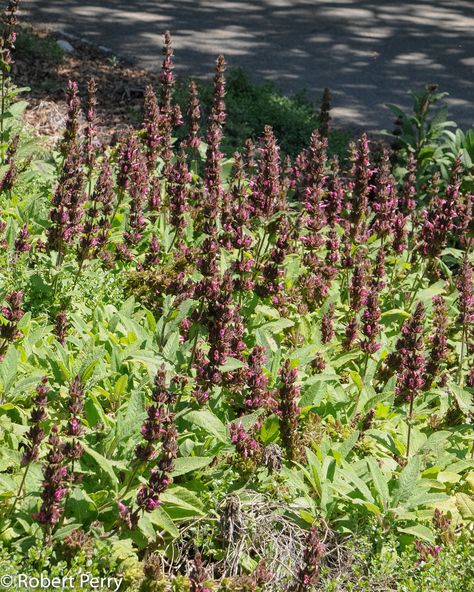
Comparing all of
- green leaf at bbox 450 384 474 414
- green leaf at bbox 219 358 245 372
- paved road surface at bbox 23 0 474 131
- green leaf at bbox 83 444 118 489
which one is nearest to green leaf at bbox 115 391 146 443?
green leaf at bbox 83 444 118 489

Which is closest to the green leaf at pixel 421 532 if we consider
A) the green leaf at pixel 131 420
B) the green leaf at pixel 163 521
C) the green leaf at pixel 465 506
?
the green leaf at pixel 465 506

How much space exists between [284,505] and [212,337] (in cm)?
93

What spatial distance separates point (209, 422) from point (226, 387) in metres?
0.42

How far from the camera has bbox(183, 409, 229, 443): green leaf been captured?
5.06 meters

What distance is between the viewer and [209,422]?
5090 millimetres

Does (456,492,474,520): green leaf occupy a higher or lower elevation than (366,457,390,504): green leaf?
lower

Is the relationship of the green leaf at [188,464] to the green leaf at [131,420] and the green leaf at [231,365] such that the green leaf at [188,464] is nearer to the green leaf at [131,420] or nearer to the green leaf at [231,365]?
the green leaf at [131,420]

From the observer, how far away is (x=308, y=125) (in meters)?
10.7

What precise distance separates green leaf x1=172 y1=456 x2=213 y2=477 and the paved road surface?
294 inches

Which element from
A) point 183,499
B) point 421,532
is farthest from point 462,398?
point 183,499

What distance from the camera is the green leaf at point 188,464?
4.80 metres

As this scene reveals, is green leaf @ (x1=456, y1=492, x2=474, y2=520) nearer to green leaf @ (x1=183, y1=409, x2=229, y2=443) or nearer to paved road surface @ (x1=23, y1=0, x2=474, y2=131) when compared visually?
green leaf @ (x1=183, y1=409, x2=229, y2=443)

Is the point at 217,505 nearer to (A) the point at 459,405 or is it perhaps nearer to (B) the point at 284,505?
(B) the point at 284,505

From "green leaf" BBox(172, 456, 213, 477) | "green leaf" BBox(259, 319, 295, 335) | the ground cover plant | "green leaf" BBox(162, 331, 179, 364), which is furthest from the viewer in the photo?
"green leaf" BBox(259, 319, 295, 335)
